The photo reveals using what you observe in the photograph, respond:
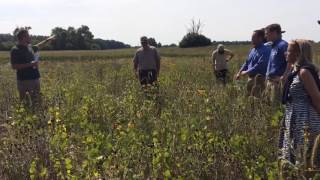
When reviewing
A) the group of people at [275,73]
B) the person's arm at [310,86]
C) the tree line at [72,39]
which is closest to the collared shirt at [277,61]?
the group of people at [275,73]

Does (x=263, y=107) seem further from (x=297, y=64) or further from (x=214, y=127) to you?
(x=297, y=64)

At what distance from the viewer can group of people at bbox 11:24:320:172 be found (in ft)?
16.7

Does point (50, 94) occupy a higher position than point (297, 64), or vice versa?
point (297, 64)

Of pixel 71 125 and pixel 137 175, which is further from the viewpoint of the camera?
pixel 71 125

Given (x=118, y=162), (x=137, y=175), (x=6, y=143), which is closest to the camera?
(x=137, y=175)

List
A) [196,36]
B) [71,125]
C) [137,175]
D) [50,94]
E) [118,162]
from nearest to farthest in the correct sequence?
[137,175]
[118,162]
[71,125]
[50,94]
[196,36]

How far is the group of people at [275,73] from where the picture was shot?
509 cm

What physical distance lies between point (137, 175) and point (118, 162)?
1.60 feet

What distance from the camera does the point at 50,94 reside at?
31.2 feet

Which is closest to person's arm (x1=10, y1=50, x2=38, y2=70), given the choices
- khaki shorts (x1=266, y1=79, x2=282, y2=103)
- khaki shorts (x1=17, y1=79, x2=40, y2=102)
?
khaki shorts (x1=17, y1=79, x2=40, y2=102)

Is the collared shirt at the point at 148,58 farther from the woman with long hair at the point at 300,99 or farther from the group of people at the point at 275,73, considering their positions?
the woman with long hair at the point at 300,99

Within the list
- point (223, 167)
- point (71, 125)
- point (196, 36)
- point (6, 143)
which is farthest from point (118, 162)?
point (196, 36)

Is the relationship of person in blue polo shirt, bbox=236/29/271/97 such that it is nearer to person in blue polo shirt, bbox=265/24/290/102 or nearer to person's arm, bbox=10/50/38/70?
person in blue polo shirt, bbox=265/24/290/102

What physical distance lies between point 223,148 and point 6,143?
218cm
